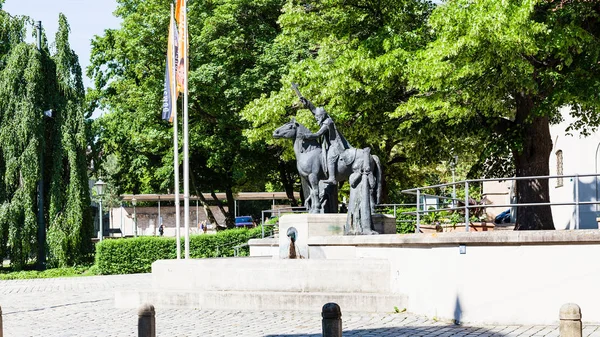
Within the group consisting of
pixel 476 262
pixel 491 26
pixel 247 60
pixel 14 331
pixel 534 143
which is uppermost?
pixel 247 60

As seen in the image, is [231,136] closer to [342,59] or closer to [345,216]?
[342,59]

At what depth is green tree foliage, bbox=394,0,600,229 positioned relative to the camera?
1803 cm

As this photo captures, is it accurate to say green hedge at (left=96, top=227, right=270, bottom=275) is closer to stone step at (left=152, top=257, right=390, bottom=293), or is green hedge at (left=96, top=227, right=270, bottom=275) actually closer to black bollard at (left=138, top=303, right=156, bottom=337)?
stone step at (left=152, top=257, right=390, bottom=293)

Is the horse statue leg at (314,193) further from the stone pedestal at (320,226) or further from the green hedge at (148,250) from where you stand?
the green hedge at (148,250)

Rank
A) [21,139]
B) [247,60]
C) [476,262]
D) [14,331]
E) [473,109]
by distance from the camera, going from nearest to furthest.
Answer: [476,262] < [14,331] < [473,109] < [21,139] < [247,60]

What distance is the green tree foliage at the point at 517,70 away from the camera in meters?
18.0

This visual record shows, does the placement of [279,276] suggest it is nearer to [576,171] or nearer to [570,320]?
[570,320]

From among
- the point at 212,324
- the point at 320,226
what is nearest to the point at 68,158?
the point at 320,226

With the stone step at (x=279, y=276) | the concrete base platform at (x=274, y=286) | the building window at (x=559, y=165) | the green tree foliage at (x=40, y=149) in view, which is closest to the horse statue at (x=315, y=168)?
the stone step at (x=279, y=276)

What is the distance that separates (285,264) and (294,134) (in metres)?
4.20

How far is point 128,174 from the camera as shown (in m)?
45.2

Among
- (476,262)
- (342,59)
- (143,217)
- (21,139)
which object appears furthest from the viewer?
(143,217)

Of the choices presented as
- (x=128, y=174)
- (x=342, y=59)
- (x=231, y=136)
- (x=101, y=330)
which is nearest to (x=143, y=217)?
(x=128, y=174)

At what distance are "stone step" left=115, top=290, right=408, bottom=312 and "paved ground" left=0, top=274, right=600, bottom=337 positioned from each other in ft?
0.81
